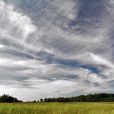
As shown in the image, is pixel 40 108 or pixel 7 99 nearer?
pixel 40 108

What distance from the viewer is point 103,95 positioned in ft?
312

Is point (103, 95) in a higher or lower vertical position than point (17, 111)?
higher

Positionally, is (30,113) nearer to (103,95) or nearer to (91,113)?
(91,113)

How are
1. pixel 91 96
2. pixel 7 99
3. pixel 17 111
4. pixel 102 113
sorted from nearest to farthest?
pixel 102 113 < pixel 17 111 < pixel 7 99 < pixel 91 96

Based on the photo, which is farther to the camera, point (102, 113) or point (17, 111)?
point (17, 111)

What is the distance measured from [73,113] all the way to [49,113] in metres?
1.24

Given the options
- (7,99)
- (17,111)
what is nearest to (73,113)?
(17,111)

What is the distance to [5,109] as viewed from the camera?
1557cm

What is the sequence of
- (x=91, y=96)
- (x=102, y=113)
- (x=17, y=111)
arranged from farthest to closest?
(x=91, y=96)
(x=17, y=111)
(x=102, y=113)

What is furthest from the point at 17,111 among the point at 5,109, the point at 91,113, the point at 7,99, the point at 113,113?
the point at 7,99

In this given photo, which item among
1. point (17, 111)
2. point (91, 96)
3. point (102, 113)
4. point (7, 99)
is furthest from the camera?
point (91, 96)

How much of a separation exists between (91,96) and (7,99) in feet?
173

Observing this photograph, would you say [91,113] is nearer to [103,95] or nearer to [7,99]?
[7,99]

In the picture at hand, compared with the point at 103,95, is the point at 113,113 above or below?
below
